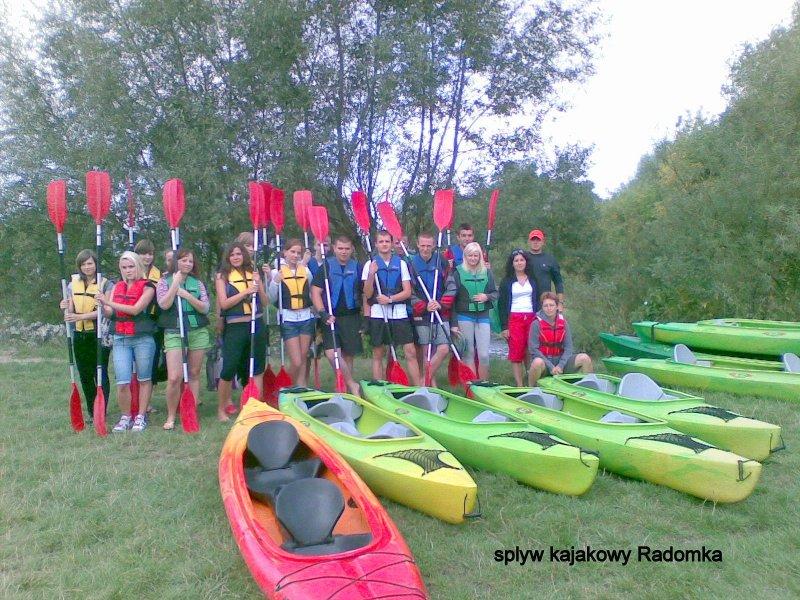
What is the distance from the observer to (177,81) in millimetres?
7332

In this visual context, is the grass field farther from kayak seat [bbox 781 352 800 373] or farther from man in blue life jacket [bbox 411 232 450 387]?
man in blue life jacket [bbox 411 232 450 387]

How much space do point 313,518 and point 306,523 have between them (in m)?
0.03

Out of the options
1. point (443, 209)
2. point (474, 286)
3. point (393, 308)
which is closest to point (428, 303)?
point (393, 308)

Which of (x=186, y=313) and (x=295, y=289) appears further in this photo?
(x=295, y=289)

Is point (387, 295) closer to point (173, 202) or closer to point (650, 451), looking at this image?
point (173, 202)

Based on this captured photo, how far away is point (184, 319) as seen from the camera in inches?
170

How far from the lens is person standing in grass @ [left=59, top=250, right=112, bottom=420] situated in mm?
4344

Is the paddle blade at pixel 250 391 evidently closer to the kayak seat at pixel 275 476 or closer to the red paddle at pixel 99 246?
the red paddle at pixel 99 246

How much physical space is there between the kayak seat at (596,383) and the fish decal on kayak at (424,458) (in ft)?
5.84

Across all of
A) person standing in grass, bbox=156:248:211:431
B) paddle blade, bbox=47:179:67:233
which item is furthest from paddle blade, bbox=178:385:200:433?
paddle blade, bbox=47:179:67:233

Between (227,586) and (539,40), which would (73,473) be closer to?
(227,586)

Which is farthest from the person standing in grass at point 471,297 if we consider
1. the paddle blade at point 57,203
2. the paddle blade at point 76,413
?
the paddle blade at point 57,203

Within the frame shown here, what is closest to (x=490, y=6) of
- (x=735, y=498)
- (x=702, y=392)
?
Result: (x=702, y=392)

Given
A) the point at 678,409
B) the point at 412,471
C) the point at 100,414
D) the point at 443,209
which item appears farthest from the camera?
the point at 443,209
